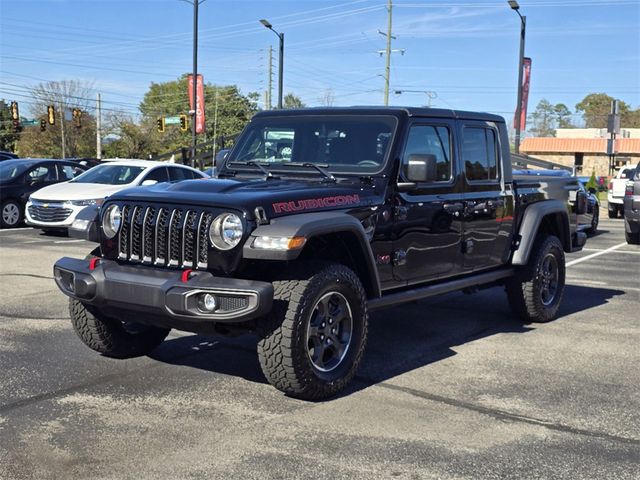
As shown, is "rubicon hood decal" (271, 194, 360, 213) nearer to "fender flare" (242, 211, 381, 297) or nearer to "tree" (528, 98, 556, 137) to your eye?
"fender flare" (242, 211, 381, 297)

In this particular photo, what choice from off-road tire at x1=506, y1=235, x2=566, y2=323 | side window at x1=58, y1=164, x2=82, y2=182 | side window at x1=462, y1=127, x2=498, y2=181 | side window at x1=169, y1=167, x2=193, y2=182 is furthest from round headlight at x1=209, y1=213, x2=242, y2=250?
side window at x1=58, y1=164, x2=82, y2=182

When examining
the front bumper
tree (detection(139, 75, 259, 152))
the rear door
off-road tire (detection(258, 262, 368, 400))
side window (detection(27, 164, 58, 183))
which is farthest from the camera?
tree (detection(139, 75, 259, 152))

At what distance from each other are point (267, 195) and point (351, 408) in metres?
1.43

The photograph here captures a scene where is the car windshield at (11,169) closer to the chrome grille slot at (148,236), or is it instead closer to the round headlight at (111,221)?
the round headlight at (111,221)

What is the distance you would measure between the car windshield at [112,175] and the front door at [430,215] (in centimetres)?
982

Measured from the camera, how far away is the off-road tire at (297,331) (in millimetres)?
4570

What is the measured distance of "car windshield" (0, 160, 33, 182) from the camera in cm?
1673

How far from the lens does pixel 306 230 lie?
457 cm

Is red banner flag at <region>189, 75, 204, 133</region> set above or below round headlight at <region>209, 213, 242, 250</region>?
above

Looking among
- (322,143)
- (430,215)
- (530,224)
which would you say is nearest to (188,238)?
(322,143)

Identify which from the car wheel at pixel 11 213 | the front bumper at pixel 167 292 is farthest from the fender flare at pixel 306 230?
the car wheel at pixel 11 213

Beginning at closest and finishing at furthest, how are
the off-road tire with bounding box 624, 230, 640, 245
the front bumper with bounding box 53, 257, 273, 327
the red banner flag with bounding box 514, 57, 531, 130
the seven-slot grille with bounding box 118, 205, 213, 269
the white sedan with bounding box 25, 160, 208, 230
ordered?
the front bumper with bounding box 53, 257, 273, 327
the seven-slot grille with bounding box 118, 205, 213, 269
the white sedan with bounding box 25, 160, 208, 230
the off-road tire with bounding box 624, 230, 640, 245
the red banner flag with bounding box 514, 57, 531, 130

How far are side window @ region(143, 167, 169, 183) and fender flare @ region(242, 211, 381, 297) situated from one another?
34.5ft

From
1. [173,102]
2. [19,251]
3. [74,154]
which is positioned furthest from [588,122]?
[19,251]
